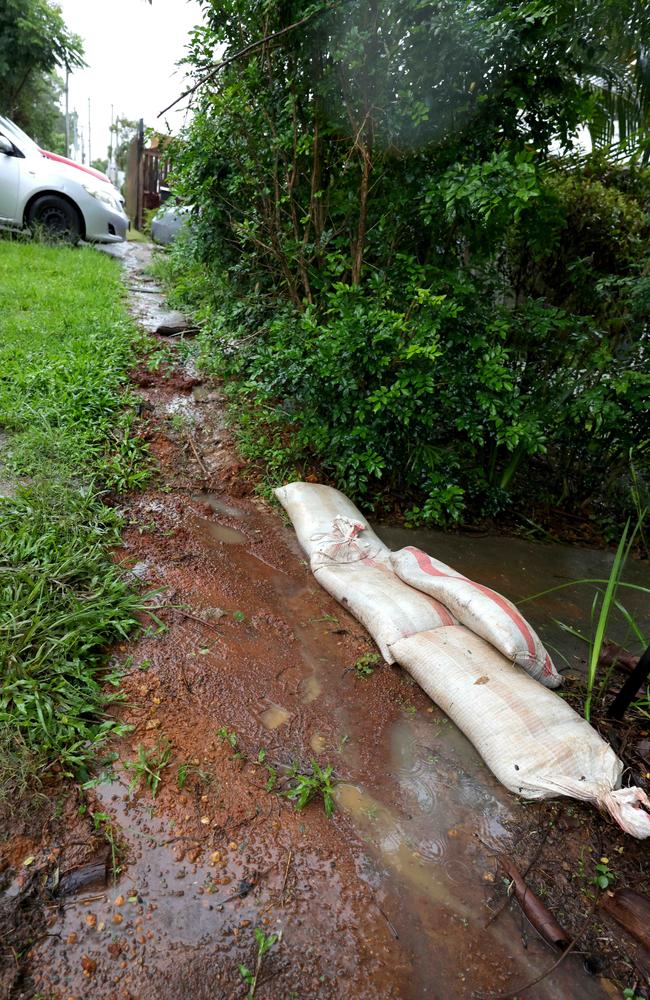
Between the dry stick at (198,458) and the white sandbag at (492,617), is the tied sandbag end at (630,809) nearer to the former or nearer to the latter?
the white sandbag at (492,617)

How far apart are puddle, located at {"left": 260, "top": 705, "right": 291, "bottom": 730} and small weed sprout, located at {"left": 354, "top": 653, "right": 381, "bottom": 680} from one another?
368mm

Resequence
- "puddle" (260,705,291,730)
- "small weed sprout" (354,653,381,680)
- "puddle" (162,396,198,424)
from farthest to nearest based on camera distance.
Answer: "puddle" (162,396,198,424), "small weed sprout" (354,653,381,680), "puddle" (260,705,291,730)

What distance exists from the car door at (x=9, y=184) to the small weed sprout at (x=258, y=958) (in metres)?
7.59

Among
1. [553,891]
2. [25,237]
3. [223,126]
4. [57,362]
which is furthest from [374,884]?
[25,237]

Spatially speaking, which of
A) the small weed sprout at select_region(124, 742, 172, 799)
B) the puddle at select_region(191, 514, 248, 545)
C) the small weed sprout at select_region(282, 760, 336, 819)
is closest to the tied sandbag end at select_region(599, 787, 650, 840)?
the small weed sprout at select_region(282, 760, 336, 819)

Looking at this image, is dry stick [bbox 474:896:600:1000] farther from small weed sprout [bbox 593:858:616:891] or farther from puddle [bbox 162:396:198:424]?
puddle [bbox 162:396:198:424]

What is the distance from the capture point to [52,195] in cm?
670

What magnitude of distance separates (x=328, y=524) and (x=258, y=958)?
184 cm

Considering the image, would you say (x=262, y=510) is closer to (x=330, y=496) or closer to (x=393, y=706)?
(x=330, y=496)

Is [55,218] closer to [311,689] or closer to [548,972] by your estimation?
[311,689]

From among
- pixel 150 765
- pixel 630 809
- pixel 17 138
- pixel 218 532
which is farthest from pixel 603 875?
pixel 17 138

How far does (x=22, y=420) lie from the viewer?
325 centimetres

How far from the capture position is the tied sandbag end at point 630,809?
1548 millimetres

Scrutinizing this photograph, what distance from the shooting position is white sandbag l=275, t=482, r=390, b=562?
276 centimetres
